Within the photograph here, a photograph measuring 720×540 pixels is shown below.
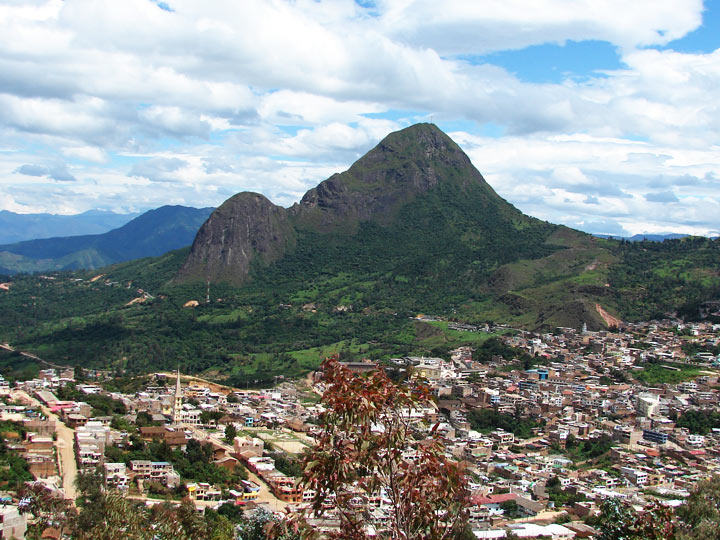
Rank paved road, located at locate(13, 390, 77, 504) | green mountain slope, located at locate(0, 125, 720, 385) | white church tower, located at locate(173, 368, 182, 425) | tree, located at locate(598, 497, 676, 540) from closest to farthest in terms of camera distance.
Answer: tree, located at locate(598, 497, 676, 540)
paved road, located at locate(13, 390, 77, 504)
white church tower, located at locate(173, 368, 182, 425)
green mountain slope, located at locate(0, 125, 720, 385)

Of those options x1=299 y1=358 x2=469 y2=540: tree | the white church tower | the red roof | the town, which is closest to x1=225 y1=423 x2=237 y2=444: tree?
the town

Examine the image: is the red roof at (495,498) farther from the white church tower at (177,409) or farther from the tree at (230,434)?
the white church tower at (177,409)

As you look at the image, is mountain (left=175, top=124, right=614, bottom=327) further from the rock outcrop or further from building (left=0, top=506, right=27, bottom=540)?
building (left=0, top=506, right=27, bottom=540)

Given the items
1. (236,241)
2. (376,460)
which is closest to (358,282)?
(236,241)

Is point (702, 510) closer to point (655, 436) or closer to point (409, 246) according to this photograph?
point (655, 436)

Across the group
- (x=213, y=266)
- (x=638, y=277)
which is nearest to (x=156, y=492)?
(x=638, y=277)
